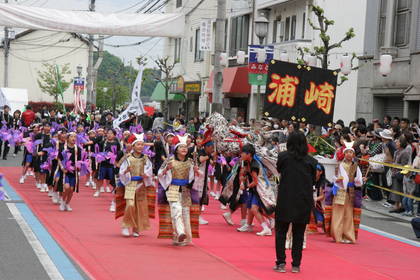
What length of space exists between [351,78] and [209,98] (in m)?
14.1

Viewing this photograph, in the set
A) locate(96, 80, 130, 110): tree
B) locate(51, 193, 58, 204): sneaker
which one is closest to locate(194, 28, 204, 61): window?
locate(51, 193, 58, 204): sneaker

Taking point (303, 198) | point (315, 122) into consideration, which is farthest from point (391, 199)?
point (303, 198)

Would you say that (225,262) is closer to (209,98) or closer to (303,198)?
(303,198)

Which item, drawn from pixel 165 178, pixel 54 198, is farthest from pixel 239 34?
pixel 165 178

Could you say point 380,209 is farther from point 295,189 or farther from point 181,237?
point 295,189

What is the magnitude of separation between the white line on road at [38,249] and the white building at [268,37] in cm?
1611

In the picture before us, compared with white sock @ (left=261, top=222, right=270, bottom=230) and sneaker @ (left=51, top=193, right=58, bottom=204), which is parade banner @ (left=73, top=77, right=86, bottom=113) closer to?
sneaker @ (left=51, top=193, right=58, bottom=204)

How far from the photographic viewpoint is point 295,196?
34.6ft

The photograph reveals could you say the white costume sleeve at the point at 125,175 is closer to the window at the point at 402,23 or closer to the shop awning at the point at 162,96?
the window at the point at 402,23

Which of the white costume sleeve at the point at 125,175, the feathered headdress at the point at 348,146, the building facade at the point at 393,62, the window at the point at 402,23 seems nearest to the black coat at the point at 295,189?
the feathered headdress at the point at 348,146

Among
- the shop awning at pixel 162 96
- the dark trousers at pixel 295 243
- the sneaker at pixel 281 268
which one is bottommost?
the sneaker at pixel 281 268

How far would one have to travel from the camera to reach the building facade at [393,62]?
26.8 metres

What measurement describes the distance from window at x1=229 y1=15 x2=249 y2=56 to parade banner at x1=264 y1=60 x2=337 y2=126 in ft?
83.4

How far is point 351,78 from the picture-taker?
3106 cm
